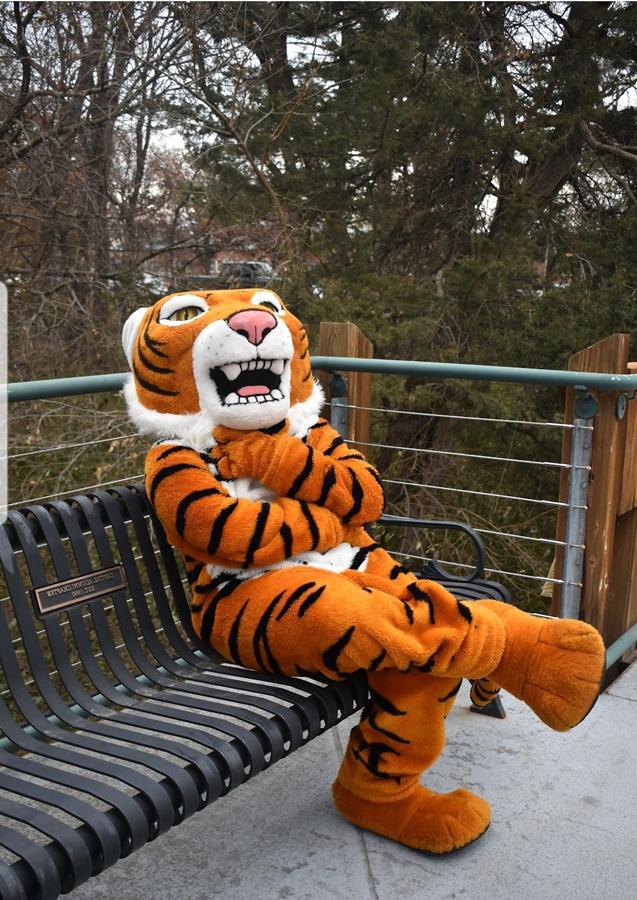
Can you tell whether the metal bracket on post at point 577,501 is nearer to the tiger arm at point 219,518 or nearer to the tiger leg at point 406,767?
the tiger leg at point 406,767

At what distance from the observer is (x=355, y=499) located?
2.46m

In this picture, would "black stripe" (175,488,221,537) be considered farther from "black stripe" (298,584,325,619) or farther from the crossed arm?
"black stripe" (298,584,325,619)

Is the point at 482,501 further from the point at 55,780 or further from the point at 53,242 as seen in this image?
the point at 55,780

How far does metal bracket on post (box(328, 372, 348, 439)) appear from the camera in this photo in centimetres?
366

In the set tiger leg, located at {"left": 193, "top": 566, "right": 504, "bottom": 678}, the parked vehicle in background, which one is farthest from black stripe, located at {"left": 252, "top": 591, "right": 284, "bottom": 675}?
the parked vehicle in background

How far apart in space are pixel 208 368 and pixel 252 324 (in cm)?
16

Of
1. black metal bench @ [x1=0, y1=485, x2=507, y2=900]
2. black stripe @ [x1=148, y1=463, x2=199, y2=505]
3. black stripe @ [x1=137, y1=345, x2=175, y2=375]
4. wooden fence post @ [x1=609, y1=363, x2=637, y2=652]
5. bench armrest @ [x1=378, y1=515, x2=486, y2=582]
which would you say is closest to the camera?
black metal bench @ [x1=0, y1=485, x2=507, y2=900]

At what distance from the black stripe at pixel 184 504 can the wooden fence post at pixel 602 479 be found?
1.45 meters

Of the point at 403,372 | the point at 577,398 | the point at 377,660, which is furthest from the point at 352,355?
the point at 377,660

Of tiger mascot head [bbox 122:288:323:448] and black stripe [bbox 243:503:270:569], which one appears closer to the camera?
black stripe [bbox 243:503:270:569]

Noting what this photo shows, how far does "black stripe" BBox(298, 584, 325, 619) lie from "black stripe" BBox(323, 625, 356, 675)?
0.11 metres

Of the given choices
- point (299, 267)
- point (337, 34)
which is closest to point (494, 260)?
point (299, 267)

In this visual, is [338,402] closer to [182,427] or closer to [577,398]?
[577,398]

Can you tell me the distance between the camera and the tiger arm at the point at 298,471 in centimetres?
237
